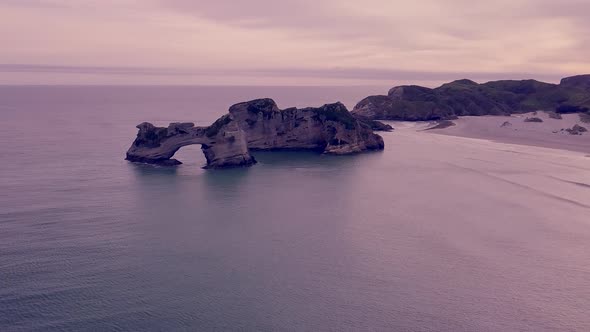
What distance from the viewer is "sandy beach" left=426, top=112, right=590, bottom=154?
9562 cm

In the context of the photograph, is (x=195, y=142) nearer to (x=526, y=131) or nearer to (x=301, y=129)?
(x=301, y=129)

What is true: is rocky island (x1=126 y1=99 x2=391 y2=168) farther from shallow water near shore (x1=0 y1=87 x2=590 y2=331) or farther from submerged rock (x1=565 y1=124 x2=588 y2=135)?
submerged rock (x1=565 y1=124 x2=588 y2=135)

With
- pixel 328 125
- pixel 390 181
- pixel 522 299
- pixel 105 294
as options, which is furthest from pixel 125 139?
pixel 522 299

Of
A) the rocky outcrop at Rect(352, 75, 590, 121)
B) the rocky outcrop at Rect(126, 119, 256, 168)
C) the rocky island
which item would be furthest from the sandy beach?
the rocky outcrop at Rect(126, 119, 256, 168)

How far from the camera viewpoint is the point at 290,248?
3578 cm

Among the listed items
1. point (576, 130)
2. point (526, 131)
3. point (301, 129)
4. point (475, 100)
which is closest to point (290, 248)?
point (301, 129)

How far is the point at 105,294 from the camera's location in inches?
1081

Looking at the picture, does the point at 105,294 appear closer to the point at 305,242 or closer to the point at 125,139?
the point at 305,242

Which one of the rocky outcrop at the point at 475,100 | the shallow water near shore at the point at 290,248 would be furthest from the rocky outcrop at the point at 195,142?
the rocky outcrop at the point at 475,100

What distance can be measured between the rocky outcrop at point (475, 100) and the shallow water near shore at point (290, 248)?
77618mm

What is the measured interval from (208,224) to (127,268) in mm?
11344

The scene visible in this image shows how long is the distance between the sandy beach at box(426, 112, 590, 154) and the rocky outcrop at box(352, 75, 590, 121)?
8782mm

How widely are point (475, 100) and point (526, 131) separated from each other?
47549 mm

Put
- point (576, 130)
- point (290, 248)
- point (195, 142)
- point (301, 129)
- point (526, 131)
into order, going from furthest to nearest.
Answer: point (526, 131) < point (576, 130) < point (301, 129) < point (195, 142) < point (290, 248)
